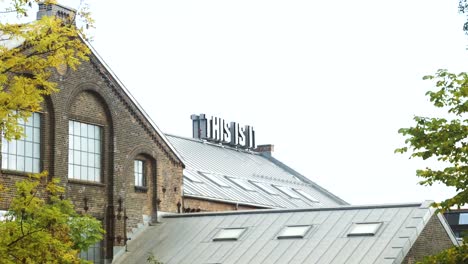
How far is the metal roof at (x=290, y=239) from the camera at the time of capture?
94.2 feet

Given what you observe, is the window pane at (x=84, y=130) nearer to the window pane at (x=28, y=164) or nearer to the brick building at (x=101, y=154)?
the brick building at (x=101, y=154)

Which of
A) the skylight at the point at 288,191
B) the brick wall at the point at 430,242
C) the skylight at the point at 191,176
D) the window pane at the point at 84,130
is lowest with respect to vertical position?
the brick wall at the point at 430,242

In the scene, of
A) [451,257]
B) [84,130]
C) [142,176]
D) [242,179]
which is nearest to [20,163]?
[84,130]

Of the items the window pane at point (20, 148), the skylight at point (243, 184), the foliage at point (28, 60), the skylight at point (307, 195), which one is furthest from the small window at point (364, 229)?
the skylight at point (307, 195)

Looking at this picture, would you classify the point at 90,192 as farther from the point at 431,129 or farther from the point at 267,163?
the point at 267,163

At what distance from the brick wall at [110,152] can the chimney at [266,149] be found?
78.4 feet

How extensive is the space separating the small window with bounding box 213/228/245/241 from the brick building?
4138mm

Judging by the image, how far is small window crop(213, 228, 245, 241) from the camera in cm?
3235

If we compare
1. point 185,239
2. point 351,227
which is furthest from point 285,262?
point 185,239

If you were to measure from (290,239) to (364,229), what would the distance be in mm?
2674

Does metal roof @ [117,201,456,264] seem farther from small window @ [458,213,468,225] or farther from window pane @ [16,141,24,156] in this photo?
small window @ [458,213,468,225]

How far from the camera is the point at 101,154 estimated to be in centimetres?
3475

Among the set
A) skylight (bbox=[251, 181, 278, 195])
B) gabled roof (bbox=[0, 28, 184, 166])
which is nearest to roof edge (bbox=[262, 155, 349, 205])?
skylight (bbox=[251, 181, 278, 195])

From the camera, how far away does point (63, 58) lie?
699 inches
